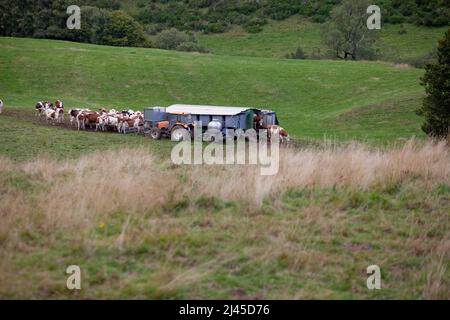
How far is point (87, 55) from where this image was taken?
55.9m

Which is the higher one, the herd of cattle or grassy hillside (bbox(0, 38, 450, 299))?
the herd of cattle

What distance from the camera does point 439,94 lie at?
2761cm

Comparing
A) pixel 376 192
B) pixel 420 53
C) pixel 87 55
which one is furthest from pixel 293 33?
pixel 376 192

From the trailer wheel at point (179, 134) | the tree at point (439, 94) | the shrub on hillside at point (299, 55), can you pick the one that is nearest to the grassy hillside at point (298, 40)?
the shrub on hillside at point (299, 55)

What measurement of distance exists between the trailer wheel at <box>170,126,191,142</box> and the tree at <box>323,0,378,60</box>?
165ft

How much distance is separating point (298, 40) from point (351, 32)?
12975mm

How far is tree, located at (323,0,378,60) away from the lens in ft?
232

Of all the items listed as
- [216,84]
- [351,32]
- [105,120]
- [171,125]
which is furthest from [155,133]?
[351,32]

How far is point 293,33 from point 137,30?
82.2 feet

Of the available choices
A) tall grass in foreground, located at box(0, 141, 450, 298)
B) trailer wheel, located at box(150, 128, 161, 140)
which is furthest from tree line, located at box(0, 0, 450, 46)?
tall grass in foreground, located at box(0, 141, 450, 298)

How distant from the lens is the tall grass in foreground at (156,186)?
28.6 feet

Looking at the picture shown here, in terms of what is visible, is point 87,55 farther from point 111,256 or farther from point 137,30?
point 111,256

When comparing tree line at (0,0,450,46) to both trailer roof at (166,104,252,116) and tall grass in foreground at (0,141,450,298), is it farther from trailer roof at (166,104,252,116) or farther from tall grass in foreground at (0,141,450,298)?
tall grass in foreground at (0,141,450,298)

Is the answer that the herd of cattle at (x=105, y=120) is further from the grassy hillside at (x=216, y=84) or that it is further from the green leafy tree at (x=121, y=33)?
the green leafy tree at (x=121, y=33)
